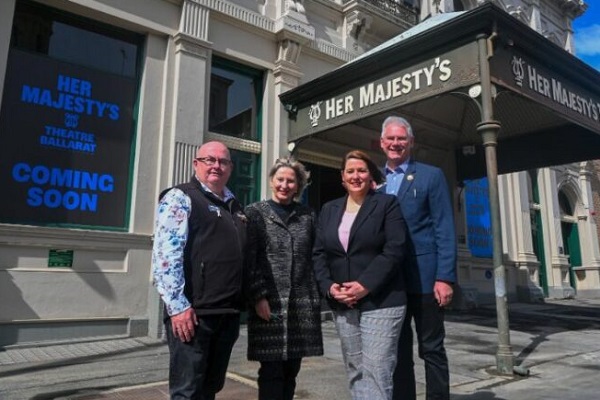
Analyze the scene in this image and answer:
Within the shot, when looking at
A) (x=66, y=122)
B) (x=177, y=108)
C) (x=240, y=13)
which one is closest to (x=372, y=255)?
(x=66, y=122)

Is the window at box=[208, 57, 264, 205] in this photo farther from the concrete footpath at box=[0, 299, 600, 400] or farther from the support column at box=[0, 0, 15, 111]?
the support column at box=[0, 0, 15, 111]

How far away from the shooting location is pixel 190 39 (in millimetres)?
8305

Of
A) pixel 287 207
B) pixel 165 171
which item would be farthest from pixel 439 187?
pixel 165 171

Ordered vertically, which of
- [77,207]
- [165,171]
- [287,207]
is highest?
[165,171]

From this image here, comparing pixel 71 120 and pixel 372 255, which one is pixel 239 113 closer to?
pixel 71 120

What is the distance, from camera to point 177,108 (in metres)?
8.09

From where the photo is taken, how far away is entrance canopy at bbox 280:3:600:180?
20.7ft

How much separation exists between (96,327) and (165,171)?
8.59 ft

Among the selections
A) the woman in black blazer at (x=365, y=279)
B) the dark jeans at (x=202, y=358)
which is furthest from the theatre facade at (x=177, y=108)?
the dark jeans at (x=202, y=358)

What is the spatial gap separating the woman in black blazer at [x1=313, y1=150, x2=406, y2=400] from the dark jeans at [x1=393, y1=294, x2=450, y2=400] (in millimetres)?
307

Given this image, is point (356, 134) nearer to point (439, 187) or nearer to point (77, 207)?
point (77, 207)

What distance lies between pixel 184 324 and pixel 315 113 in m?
6.58

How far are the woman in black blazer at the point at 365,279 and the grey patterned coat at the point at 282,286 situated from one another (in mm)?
163

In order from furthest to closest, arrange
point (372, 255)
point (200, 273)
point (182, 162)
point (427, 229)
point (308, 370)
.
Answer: point (182, 162) < point (308, 370) < point (427, 229) < point (372, 255) < point (200, 273)
